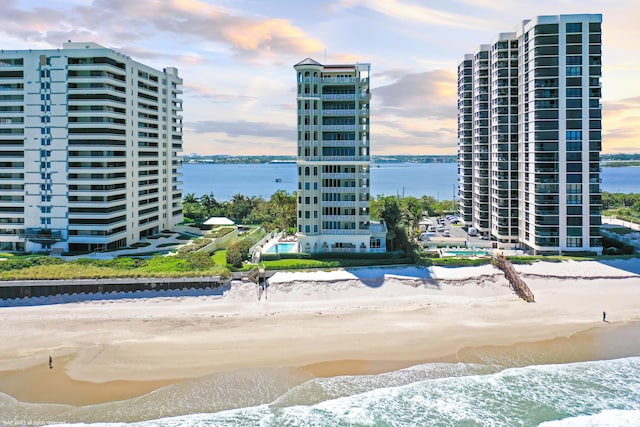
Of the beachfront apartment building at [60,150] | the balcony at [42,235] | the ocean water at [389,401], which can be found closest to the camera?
the ocean water at [389,401]

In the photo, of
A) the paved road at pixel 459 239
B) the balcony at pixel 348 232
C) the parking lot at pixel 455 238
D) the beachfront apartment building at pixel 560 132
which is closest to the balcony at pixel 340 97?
the balcony at pixel 348 232

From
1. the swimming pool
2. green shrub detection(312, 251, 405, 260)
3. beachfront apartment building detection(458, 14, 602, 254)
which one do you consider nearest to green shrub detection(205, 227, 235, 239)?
the swimming pool

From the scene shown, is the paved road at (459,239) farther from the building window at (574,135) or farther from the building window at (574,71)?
the building window at (574,71)

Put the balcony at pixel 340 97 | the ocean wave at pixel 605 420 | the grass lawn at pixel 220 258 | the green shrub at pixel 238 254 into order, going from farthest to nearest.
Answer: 1. the balcony at pixel 340 97
2. the grass lawn at pixel 220 258
3. the green shrub at pixel 238 254
4. the ocean wave at pixel 605 420

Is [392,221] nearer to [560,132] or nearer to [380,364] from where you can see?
[560,132]

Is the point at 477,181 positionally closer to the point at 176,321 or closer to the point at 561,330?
the point at 561,330

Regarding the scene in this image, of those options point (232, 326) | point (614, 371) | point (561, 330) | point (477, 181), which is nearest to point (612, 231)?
point (477, 181)

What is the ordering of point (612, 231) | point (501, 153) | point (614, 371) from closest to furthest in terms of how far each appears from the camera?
point (614, 371) → point (501, 153) → point (612, 231)
